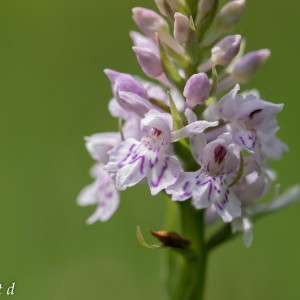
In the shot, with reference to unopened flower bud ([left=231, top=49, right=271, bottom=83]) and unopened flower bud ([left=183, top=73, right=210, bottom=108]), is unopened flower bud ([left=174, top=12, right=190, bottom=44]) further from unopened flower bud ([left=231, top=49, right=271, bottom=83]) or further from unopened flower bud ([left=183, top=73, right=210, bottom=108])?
unopened flower bud ([left=231, top=49, right=271, bottom=83])

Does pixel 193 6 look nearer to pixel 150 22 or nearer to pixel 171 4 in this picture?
pixel 171 4

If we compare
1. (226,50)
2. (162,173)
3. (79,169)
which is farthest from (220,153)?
(79,169)

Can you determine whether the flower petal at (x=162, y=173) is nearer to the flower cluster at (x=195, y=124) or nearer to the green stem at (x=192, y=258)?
the flower cluster at (x=195, y=124)

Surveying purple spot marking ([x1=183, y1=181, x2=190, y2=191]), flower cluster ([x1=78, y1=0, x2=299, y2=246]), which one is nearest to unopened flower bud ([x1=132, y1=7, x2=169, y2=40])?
flower cluster ([x1=78, y1=0, x2=299, y2=246])

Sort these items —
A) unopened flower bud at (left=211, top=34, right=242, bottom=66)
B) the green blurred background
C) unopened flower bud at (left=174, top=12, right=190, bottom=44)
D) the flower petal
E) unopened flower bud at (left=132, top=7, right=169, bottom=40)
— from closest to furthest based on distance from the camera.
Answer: the flower petal
unopened flower bud at (left=174, top=12, right=190, bottom=44)
unopened flower bud at (left=211, top=34, right=242, bottom=66)
unopened flower bud at (left=132, top=7, right=169, bottom=40)
the green blurred background

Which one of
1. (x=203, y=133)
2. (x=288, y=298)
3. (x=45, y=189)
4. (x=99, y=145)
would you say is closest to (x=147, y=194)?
(x=45, y=189)

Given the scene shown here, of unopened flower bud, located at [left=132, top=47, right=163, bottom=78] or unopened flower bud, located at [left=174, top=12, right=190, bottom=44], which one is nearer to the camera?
unopened flower bud, located at [left=174, top=12, right=190, bottom=44]

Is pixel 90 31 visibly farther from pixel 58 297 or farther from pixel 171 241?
pixel 171 241
